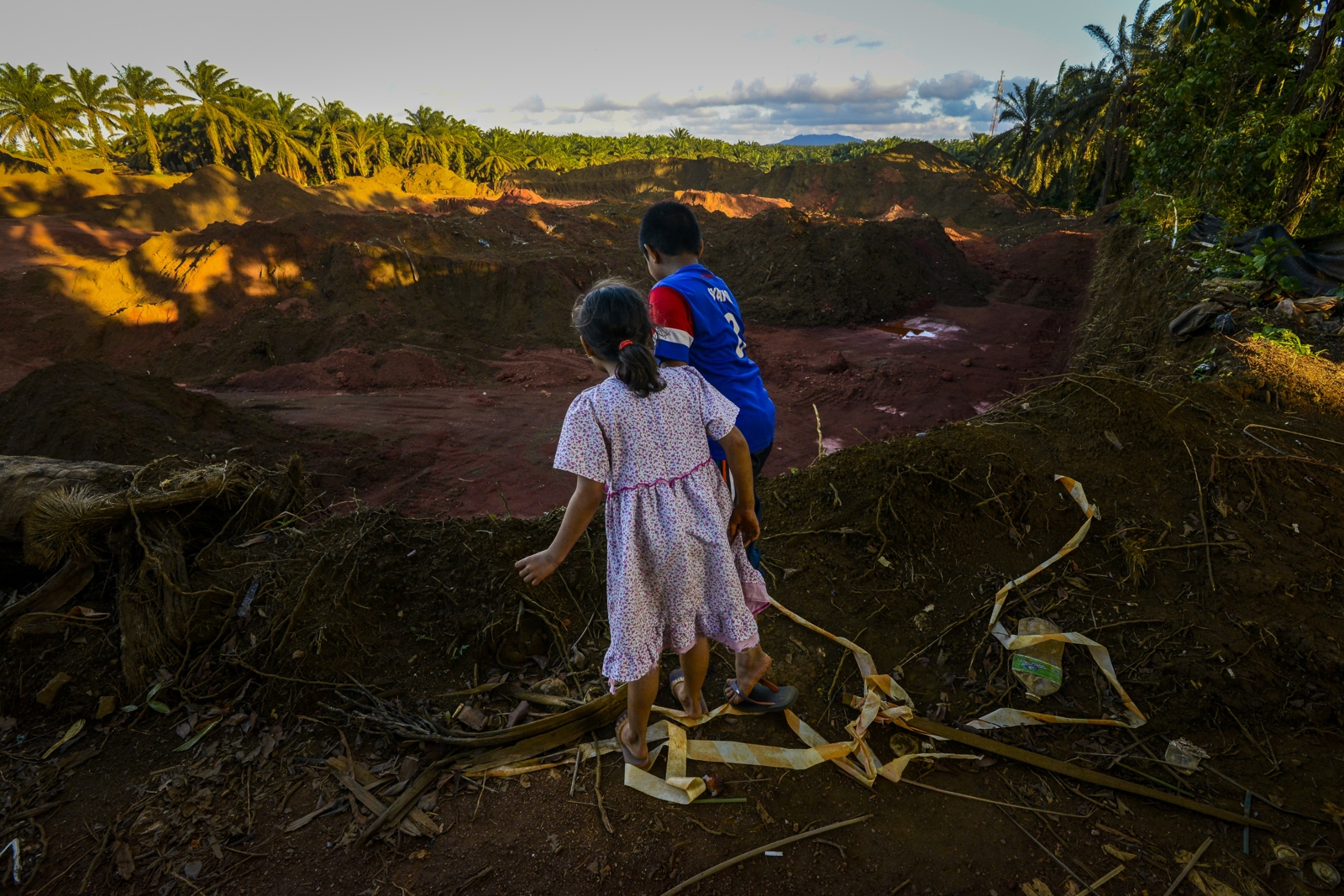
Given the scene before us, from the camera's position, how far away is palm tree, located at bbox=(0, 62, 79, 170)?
2353cm

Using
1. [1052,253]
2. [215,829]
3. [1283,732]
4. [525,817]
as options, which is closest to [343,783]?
[215,829]

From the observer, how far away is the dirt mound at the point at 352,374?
10.3m

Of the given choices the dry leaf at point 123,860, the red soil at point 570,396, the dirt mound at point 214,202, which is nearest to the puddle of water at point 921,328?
the red soil at point 570,396

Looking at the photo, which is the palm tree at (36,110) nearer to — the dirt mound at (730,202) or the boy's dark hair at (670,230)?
the dirt mound at (730,202)

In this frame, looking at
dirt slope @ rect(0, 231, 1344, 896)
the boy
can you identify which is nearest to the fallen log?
dirt slope @ rect(0, 231, 1344, 896)

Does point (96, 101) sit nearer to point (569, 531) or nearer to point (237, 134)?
point (237, 134)

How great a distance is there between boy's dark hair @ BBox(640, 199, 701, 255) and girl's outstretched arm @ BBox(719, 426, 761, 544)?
70 cm

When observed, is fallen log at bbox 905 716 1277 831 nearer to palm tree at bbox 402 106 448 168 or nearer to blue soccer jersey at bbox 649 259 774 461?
blue soccer jersey at bbox 649 259 774 461

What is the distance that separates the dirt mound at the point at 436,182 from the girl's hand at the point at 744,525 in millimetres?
37353

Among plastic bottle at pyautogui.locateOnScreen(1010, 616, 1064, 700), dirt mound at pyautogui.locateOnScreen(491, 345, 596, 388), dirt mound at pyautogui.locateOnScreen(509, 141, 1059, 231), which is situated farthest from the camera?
dirt mound at pyautogui.locateOnScreen(509, 141, 1059, 231)

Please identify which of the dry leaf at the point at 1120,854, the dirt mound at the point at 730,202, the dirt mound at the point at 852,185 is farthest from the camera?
the dirt mound at the point at 730,202

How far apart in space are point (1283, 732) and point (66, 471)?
5.36 m

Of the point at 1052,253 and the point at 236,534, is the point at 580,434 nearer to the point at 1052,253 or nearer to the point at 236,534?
the point at 236,534

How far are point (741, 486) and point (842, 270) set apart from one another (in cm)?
1455
